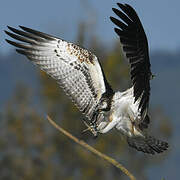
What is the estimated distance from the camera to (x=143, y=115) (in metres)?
7.56

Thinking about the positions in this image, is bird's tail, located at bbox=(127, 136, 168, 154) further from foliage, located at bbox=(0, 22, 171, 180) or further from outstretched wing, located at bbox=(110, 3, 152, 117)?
foliage, located at bbox=(0, 22, 171, 180)

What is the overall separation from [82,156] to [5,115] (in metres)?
5.06

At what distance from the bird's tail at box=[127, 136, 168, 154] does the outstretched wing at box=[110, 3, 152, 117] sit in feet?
2.53

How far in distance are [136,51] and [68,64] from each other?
6.17ft

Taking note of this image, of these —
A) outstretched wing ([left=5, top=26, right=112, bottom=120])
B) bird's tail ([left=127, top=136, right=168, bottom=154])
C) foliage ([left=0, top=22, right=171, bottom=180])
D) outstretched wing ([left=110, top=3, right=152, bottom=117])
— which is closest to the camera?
outstretched wing ([left=110, top=3, right=152, bottom=117])

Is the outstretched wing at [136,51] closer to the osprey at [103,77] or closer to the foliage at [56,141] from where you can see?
the osprey at [103,77]

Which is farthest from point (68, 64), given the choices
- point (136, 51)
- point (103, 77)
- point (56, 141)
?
point (56, 141)

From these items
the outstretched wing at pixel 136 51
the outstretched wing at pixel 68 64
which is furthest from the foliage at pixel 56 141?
the outstretched wing at pixel 136 51

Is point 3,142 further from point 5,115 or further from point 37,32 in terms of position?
point 37,32

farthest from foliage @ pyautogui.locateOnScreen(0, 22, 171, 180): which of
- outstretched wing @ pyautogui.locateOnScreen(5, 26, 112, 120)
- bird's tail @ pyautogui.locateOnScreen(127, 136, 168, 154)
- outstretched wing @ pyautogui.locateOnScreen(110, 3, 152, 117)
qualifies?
outstretched wing @ pyautogui.locateOnScreen(110, 3, 152, 117)

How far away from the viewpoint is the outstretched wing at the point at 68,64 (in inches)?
328

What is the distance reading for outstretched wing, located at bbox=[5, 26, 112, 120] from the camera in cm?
834

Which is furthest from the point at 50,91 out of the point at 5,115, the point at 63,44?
the point at 63,44

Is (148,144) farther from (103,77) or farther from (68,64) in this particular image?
(68,64)
